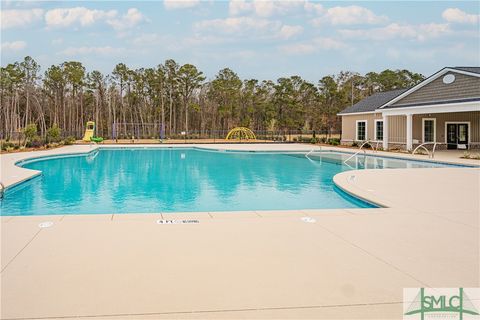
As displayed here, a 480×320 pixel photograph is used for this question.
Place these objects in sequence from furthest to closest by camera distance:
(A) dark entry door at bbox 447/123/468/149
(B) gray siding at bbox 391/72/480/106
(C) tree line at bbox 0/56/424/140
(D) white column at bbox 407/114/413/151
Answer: (C) tree line at bbox 0/56/424/140, (A) dark entry door at bbox 447/123/468/149, (D) white column at bbox 407/114/413/151, (B) gray siding at bbox 391/72/480/106

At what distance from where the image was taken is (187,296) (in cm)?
315

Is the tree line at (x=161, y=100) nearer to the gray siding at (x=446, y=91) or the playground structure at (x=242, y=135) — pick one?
the playground structure at (x=242, y=135)

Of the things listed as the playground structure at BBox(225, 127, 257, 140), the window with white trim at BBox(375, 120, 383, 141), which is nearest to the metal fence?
the playground structure at BBox(225, 127, 257, 140)

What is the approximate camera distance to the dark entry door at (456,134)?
23.0 metres

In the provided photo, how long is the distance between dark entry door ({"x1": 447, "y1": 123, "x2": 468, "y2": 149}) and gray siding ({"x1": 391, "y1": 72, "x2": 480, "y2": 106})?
300cm

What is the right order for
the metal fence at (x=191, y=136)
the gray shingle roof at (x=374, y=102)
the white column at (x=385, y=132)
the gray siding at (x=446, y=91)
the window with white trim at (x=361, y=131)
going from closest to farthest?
1. the gray siding at (x=446, y=91)
2. the white column at (x=385, y=132)
3. the gray shingle roof at (x=374, y=102)
4. the window with white trim at (x=361, y=131)
5. the metal fence at (x=191, y=136)

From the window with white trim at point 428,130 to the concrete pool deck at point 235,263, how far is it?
18072 millimetres

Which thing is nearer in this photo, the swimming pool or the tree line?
the swimming pool

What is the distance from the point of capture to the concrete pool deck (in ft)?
9.78

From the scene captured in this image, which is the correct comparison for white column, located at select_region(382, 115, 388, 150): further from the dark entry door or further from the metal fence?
the metal fence

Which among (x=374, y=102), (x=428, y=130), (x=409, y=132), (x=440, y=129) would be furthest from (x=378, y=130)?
(x=409, y=132)

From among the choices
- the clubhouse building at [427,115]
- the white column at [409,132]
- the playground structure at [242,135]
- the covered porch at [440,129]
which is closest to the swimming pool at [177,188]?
the clubhouse building at [427,115]

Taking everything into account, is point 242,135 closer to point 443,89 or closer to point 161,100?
point 161,100

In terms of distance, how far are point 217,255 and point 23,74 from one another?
34.3 meters
